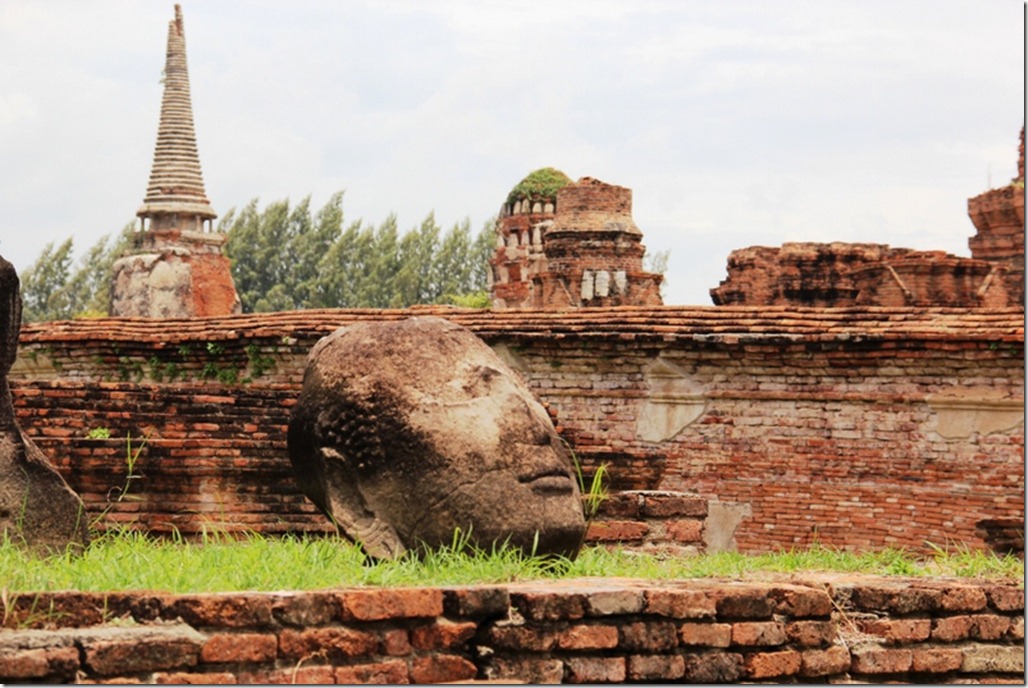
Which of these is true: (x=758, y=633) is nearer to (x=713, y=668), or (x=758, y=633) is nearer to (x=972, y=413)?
(x=713, y=668)

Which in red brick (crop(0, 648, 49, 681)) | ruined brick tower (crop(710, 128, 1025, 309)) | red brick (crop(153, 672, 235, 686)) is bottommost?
red brick (crop(153, 672, 235, 686))

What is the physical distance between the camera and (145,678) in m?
4.65

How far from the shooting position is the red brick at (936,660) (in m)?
6.00

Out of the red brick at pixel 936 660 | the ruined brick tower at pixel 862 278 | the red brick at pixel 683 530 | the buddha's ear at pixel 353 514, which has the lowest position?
the red brick at pixel 936 660

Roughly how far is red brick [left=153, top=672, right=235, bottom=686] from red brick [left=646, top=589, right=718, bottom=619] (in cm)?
131

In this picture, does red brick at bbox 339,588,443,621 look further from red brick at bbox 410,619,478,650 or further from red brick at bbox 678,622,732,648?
red brick at bbox 678,622,732,648

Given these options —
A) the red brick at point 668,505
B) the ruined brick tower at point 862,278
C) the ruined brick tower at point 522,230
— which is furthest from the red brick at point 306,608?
the ruined brick tower at point 522,230

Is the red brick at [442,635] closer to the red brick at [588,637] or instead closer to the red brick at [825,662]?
the red brick at [588,637]

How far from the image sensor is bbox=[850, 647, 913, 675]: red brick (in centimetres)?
588

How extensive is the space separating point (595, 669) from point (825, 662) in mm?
866

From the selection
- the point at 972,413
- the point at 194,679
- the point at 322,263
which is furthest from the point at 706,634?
the point at 322,263

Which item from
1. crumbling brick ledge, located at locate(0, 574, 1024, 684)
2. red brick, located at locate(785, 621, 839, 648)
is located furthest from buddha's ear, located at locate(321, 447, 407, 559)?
red brick, located at locate(785, 621, 839, 648)

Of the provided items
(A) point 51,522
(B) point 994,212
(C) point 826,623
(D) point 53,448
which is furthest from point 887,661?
(B) point 994,212

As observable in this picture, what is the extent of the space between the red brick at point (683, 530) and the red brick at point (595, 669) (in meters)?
2.72
